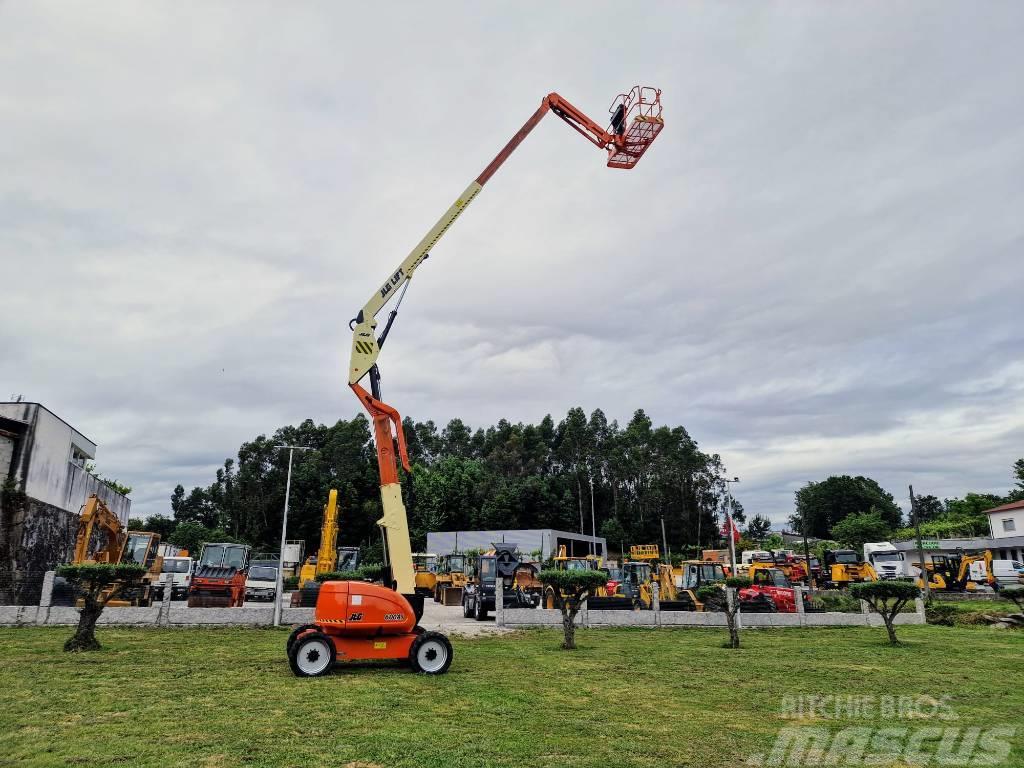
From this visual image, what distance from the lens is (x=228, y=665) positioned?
488 inches

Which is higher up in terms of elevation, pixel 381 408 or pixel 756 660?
pixel 381 408

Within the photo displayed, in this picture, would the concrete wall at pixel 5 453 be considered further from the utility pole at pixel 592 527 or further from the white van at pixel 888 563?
the utility pole at pixel 592 527

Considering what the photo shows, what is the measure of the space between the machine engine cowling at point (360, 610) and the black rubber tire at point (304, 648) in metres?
0.20

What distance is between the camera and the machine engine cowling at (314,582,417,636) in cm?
1130

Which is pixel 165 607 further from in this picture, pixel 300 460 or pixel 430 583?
pixel 300 460

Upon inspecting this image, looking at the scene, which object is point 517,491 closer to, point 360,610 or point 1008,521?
point 1008,521

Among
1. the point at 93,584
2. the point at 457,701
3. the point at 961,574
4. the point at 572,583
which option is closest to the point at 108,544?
the point at 93,584

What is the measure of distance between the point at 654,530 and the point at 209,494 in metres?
52.4

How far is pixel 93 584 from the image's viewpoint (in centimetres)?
1430

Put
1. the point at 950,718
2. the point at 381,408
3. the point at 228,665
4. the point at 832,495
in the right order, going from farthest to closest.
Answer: the point at 832,495, the point at 381,408, the point at 228,665, the point at 950,718

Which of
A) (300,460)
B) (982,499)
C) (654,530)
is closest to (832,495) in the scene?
(982,499)

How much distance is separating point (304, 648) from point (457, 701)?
330 centimetres

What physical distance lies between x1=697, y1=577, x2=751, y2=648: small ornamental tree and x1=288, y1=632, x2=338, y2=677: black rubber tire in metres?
10.8

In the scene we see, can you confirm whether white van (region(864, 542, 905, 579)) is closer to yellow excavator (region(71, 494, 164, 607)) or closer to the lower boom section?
the lower boom section
